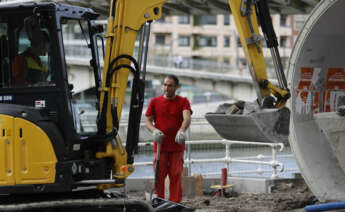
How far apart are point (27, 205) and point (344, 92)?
21.0 feet

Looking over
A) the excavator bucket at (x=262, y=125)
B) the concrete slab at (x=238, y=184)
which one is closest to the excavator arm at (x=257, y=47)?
the excavator bucket at (x=262, y=125)

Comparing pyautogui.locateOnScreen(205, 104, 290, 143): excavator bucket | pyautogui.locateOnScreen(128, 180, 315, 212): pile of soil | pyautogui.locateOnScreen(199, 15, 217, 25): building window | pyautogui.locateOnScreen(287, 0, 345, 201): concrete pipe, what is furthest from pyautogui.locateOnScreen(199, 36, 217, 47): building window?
pyautogui.locateOnScreen(205, 104, 290, 143): excavator bucket

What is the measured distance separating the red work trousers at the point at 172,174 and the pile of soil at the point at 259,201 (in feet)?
3.47

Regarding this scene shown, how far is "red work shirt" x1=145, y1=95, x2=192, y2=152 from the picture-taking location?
929 centimetres

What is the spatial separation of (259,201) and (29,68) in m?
5.10

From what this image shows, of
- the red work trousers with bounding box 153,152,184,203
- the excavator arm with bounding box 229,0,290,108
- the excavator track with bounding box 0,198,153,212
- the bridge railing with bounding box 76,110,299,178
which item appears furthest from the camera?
the bridge railing with bounding box 76,110,299,178

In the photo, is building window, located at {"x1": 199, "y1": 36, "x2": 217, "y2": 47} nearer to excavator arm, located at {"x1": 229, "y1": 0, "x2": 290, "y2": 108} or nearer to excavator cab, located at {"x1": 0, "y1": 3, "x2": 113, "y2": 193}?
excavator arm, located at {"x1": 229, "y1": 0, "x2": 290, "y2": 108}

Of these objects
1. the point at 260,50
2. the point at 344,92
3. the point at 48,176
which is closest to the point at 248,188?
the point at 344,92

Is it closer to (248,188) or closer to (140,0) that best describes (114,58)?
(140,0)

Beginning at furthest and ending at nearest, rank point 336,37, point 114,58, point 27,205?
point 336,37 → point 114,58 → point 27,205

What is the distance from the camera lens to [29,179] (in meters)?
7.26

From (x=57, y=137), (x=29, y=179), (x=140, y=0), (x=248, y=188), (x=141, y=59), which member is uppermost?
(x=140, y=0)

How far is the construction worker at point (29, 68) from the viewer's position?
24.3 feet

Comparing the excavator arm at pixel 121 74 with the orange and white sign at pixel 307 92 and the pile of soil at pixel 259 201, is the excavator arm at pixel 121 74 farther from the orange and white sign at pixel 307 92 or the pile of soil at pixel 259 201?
the orange and white sign at pixel 307 92
